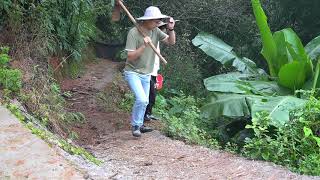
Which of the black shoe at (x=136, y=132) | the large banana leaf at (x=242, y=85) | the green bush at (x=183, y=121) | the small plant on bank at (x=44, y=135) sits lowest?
the green bush at (x=183, y=121)

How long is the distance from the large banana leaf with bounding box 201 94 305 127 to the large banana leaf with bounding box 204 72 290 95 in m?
0.30

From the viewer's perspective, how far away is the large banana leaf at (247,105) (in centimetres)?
718

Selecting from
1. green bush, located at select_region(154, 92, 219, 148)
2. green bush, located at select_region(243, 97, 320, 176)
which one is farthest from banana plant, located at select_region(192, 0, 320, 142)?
green bush, located at select_region(243, 97, 320, 176)

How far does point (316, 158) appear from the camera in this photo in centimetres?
552

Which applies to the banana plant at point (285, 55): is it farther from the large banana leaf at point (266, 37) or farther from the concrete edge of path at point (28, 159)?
the concrete edge of path at point (28, 159)

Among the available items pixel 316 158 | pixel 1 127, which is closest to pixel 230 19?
pixel 316 158

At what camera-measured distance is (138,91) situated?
6242 millimetres

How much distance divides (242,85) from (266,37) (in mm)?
992

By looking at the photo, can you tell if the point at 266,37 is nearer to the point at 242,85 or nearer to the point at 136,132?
the point at 242,85

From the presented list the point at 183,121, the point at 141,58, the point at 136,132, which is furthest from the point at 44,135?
the point at 183,121

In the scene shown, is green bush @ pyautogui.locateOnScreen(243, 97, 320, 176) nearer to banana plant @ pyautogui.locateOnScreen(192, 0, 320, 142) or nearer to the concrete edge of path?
banana plant @ pyautogui.locateOnScreen(192, 0, 320, 142)

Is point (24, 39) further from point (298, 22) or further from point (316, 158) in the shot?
point (298, 22)

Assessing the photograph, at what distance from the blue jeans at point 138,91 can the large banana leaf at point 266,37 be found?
3.20 m

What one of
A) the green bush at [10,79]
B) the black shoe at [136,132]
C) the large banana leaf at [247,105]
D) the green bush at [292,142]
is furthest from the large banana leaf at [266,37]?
the green bush at [10,79]
